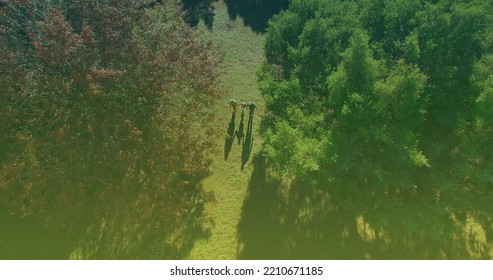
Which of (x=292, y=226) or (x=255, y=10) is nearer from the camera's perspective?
(x=292, y=226)

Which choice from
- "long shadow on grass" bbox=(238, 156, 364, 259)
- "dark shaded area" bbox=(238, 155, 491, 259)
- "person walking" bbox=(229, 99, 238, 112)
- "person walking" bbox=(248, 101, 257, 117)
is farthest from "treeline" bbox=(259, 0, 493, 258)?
"person walking" bbox=(229, 99, 238, 112)

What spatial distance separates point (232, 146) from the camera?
24828mm

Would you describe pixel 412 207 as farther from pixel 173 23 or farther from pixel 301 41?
pixel 173 23

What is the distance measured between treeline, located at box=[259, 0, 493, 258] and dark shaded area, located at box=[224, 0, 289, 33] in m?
8.90

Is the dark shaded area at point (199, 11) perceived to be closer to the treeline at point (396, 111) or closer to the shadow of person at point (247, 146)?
the shadow of person at point (247, 146)

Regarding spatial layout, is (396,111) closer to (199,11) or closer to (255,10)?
(255,10)

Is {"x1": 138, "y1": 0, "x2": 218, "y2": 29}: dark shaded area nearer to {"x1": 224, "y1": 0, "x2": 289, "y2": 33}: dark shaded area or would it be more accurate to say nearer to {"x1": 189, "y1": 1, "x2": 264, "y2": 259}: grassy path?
{"x1": 189, "y1": 1, "x2": 264, "y2": 259}: grassy path

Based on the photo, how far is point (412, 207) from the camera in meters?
18.7

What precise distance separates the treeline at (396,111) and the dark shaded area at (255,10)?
8898 mm

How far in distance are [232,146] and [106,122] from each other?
27.3 ft

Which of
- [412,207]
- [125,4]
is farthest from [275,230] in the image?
[125,4]

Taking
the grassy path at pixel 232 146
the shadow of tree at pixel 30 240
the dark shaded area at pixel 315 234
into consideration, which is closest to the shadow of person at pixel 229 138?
the grassy path at pixel 232 146

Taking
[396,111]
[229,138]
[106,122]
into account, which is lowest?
[106,122]

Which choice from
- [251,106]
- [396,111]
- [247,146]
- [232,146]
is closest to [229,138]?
[232,146]
